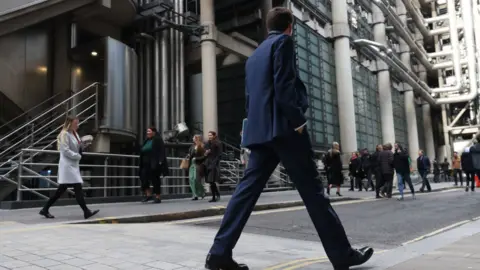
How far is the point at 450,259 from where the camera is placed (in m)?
3.68

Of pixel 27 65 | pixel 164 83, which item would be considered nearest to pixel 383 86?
pixel 164 83

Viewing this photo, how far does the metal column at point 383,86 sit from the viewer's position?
33.2m

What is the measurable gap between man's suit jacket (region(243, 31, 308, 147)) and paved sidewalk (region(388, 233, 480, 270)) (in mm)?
1459

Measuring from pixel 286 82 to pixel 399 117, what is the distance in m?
39.2

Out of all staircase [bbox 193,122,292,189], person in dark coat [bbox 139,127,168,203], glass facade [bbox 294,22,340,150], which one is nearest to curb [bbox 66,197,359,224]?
person in dark coat [bbox 139,127,168,203]

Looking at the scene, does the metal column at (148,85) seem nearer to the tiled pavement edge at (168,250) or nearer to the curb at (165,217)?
the curb at (165,217)

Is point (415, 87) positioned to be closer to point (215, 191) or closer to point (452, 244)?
point (215, 191)

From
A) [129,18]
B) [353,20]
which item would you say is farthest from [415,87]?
[129,18]

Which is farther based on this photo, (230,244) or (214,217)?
(214,217)

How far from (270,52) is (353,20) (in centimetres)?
2921

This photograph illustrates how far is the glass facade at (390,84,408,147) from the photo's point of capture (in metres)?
38.2

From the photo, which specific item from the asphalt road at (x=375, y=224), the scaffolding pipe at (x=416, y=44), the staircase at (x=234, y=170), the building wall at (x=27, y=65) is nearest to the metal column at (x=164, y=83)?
the staircase at (x=234, y=170)

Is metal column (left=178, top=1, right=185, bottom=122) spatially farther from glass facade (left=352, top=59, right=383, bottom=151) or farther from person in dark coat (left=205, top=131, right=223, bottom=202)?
glass facade (left=352, top=59, right=383, bottom=151)

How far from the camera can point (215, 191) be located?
34.8 feet
